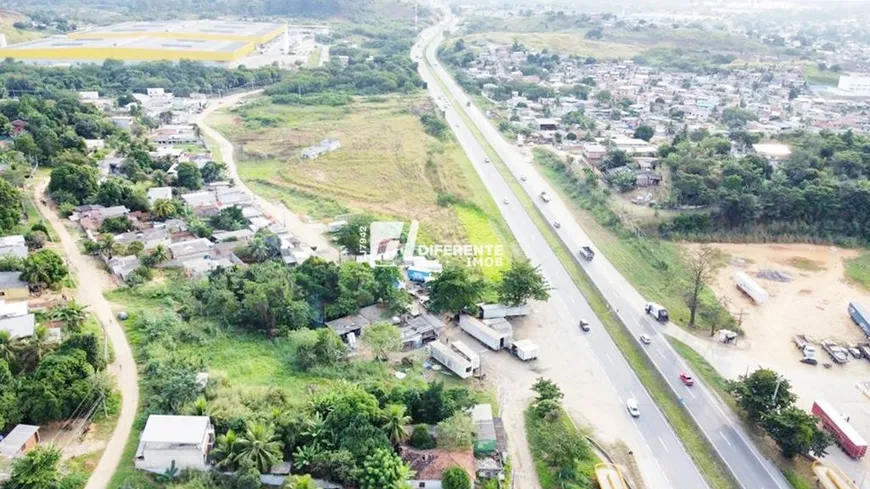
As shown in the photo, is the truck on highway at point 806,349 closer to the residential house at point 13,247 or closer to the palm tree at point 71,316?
the palm tree at point 71,316

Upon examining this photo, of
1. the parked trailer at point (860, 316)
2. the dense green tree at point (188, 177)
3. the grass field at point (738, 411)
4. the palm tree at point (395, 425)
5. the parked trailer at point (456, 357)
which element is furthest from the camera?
the dense green tree at point (188, 177)

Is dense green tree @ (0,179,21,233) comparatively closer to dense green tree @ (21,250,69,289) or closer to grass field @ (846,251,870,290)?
dense green tree @ (21,250,69,289)

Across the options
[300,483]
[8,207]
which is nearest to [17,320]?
[8,207]

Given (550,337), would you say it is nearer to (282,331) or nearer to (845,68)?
(282,331)

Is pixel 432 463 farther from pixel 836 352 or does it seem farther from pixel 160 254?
pixel 836 352

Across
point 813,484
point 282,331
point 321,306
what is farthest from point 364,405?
point 813,484

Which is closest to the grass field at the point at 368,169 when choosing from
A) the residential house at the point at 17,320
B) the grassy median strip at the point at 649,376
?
the grassy median strip at the point at 649,376
